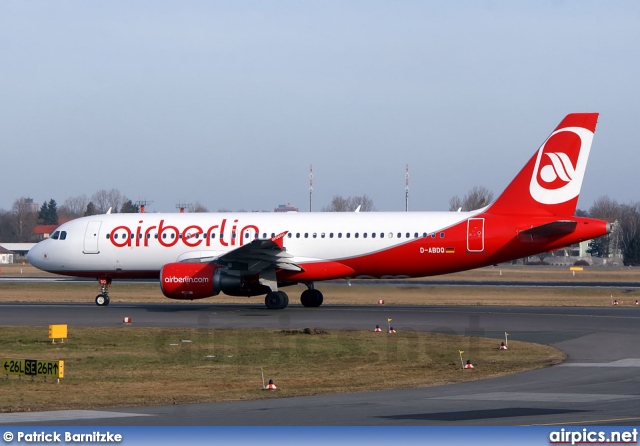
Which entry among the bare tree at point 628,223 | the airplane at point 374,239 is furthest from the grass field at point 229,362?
the bare tree at point 628,223

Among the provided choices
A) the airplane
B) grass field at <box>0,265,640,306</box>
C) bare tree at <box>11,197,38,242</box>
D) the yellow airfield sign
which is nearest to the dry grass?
the yellow airfield sign

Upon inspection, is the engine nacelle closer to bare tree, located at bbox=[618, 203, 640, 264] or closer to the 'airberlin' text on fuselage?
the 'airberlin' text on fuselage

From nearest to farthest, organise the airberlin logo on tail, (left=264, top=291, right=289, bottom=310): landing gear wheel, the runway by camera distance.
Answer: the runway → the airberlin logo on tail → (left=264, top=291, right=289, bottom=310): landing gear wheel

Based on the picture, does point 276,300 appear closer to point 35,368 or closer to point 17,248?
point 35,368

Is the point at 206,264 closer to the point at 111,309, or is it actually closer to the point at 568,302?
the point at 111,309

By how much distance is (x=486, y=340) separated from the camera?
2578cm

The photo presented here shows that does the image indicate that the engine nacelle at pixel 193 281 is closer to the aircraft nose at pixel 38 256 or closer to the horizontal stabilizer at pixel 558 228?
the aircraft nose at pixel 38 256

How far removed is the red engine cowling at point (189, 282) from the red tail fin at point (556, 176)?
35.2ft

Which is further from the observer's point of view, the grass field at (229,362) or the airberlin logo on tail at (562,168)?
the airberlin logo on tail at (562,168)

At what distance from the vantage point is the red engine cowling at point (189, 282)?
3419 cm

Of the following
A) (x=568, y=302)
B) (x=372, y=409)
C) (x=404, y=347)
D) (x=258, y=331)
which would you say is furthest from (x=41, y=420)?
(x=568, y=302)

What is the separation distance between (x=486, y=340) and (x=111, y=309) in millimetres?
17102

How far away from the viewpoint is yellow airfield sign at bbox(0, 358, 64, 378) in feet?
60.0

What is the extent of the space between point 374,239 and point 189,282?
7.18 metres
